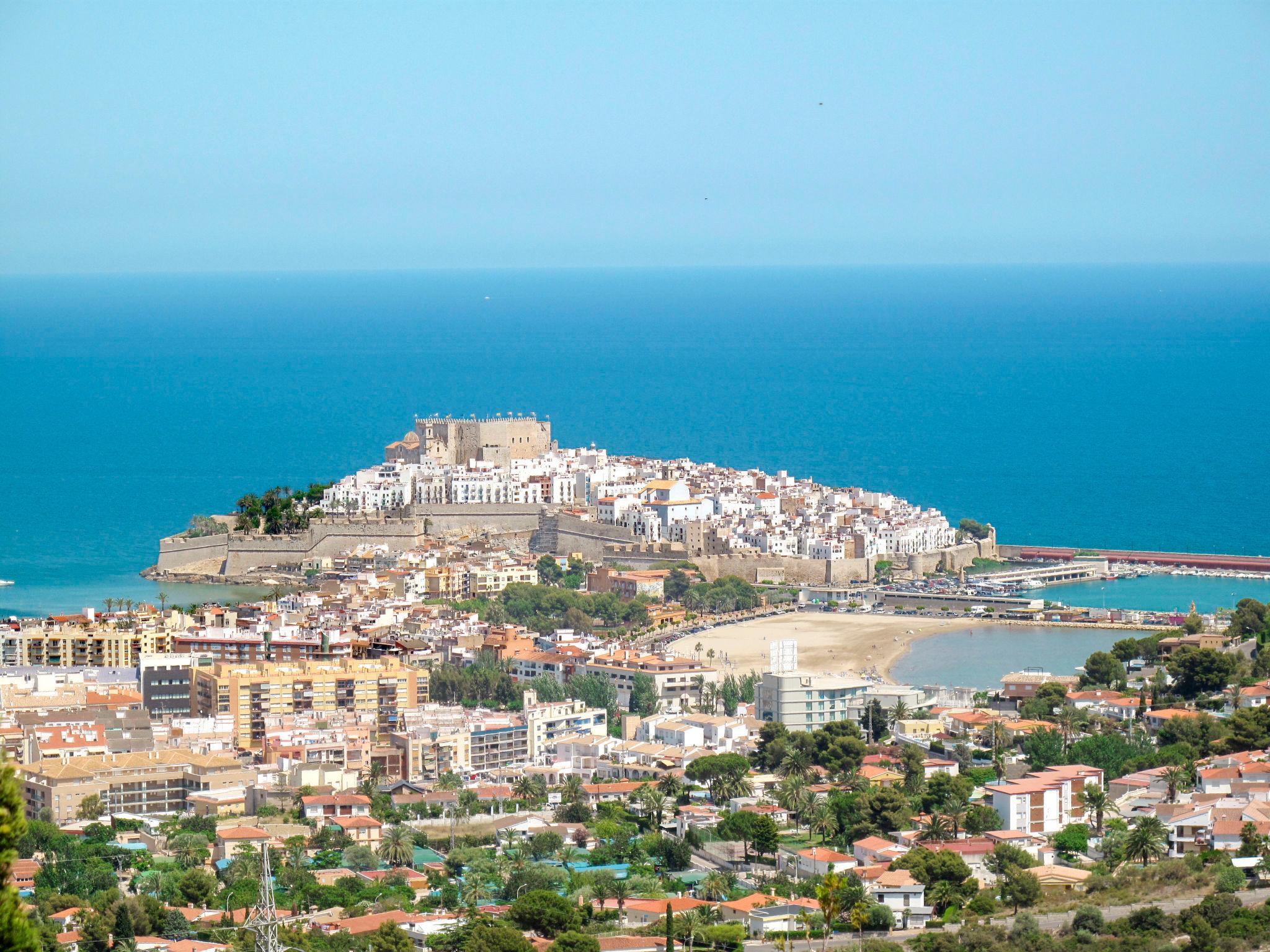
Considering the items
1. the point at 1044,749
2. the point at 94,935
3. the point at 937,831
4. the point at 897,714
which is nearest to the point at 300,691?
the point at 897,714

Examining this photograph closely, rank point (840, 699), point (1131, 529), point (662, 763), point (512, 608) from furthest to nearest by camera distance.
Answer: point (1131, 529) < point (512, 608) < point (840, 699) < point (662, 763)

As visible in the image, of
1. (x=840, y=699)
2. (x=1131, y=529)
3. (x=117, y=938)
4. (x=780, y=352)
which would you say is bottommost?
(x=117, y=938)

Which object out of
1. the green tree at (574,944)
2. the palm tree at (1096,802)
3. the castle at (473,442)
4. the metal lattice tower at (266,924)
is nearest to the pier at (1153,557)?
the castle at (473,442)

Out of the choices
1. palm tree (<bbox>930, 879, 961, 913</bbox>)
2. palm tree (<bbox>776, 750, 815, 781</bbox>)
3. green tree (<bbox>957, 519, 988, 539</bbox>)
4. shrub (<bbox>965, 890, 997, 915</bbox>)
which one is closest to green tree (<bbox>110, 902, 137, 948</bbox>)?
palm tree (<bbox>930, 879, 961, 913</bbox>)

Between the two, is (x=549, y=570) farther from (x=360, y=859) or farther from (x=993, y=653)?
(x=360, y=859)

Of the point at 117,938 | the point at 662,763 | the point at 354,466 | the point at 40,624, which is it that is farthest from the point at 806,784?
the point at 354,466

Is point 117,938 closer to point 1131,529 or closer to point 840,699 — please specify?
point 840,699

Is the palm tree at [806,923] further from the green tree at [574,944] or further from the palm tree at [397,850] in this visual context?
the palm tree at [397,850]
